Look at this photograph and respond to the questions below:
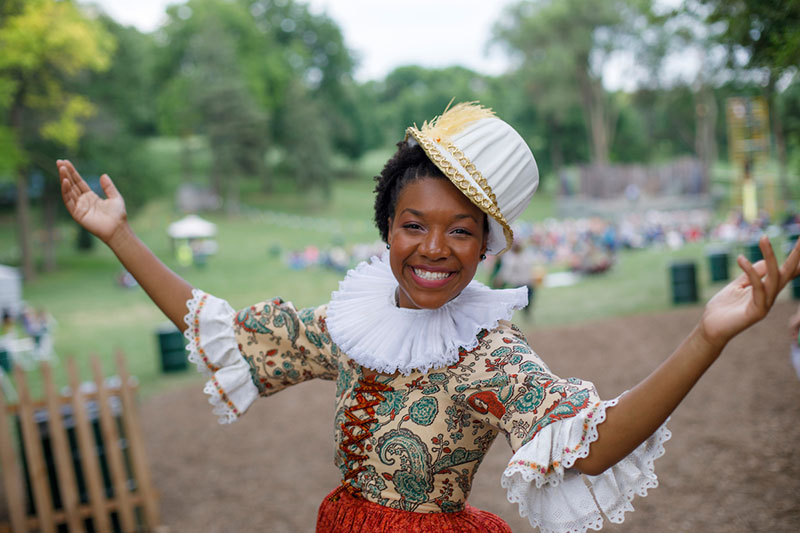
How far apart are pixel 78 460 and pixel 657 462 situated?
190 inches

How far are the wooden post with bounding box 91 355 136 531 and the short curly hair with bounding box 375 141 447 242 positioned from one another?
13.3 ft

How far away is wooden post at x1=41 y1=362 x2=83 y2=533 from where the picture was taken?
204 inches

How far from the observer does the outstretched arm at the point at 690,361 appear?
1477 millimetres

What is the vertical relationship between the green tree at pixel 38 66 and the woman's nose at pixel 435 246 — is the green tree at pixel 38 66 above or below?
above

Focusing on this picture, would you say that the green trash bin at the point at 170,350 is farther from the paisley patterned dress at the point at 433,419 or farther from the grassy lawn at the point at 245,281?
the paisley patterned dress at the point at 433,419

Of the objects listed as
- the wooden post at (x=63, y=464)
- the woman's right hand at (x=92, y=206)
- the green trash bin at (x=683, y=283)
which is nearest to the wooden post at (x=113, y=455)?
the wooden post at (x=63, y=464)

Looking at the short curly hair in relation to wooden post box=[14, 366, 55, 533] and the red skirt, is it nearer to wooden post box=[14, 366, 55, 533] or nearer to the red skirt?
the red skirt

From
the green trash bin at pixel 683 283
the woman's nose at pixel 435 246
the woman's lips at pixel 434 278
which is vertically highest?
the woman's nose at pixel 435 246

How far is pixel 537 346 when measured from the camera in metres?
10.9

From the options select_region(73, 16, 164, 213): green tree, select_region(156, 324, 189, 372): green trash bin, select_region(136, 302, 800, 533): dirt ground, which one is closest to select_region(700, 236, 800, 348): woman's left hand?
select_region(136, 302, 800, 533): dirt ground

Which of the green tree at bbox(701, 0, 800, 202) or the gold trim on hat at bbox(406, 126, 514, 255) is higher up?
the green tree at bbox(701, 0, 800, 202)

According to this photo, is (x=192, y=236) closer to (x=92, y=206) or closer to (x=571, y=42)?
(x=92, y=206)

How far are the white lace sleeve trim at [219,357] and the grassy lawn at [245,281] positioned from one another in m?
1.88

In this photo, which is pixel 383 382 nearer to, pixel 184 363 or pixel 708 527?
pixel 708 527
